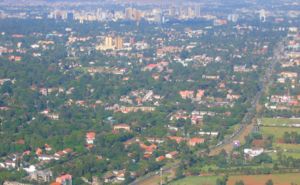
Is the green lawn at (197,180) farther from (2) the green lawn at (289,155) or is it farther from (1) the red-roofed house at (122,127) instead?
(1) the red-roofed house at (122,127)

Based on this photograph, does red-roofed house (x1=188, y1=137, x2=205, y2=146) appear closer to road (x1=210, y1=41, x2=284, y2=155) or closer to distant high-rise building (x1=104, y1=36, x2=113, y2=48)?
road (x1=210, y1=41, x2=284, y2=155)

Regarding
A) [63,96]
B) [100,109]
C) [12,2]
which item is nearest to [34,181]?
[100,109]

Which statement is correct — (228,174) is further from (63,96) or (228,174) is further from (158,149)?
(63,96)

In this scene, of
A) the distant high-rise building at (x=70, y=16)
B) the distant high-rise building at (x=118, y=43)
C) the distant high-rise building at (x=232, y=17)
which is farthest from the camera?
the distant high-rise building at (x=70, y=16)

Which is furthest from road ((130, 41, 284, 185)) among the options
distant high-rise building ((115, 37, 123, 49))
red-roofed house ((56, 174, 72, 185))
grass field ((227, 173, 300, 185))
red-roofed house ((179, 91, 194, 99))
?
distant high-rise building ((115, 37, 123, 49))

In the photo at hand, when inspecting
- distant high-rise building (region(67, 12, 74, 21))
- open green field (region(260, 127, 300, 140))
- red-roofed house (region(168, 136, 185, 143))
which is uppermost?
red-roofed house (region(168, 136, 185, 143))

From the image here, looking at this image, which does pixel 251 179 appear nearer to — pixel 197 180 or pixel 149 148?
pixel 197 180

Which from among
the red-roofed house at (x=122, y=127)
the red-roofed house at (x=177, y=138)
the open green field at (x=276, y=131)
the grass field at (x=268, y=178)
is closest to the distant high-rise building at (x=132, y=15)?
the red-roofed house at (x=122, y=127)

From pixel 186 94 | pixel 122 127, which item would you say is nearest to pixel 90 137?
pixel 122 127

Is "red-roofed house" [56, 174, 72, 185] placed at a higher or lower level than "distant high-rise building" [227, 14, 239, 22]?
higher
